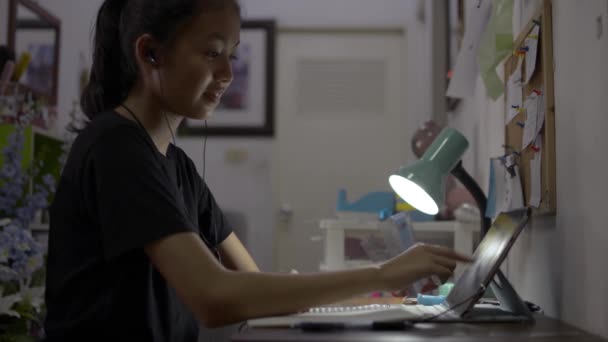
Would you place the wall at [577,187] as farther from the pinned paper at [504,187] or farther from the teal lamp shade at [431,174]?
the teal lamp shade at [431,174]

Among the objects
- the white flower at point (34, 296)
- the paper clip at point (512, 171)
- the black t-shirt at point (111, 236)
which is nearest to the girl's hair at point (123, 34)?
the black t-shirt at point (111, 236)

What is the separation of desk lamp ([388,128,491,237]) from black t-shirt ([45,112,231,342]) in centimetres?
42

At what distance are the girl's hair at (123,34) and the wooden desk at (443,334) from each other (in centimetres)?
→ 50

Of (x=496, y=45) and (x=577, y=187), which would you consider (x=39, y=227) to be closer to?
(x=496, y=45)

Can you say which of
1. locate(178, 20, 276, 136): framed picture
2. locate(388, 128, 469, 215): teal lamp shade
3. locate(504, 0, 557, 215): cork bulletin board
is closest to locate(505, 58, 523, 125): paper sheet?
locate(504, 0, 557, 215): cork bulletin board

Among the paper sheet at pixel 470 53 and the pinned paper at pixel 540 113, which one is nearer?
the pinned paper at pixel 540 113

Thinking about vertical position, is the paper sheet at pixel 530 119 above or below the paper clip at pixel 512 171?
above

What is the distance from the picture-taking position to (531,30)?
1.18m

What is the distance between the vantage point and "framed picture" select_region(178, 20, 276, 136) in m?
3.57

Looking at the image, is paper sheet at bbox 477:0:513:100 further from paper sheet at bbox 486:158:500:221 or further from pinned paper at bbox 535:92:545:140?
pinned paper at bbox 535:92:545:140

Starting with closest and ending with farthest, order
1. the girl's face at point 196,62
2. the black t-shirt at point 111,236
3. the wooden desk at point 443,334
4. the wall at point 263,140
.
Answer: the wooden desk at point 443,334, the black t-shirt at point 111,236, the girl's face at point 196,62, the wall at point 263,140

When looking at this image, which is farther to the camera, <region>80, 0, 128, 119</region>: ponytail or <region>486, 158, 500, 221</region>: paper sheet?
<region>486, 158, 500, 221</region>: paper sheet

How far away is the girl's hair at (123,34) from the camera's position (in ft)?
3.18

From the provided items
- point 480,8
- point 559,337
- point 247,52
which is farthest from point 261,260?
point 559,337
